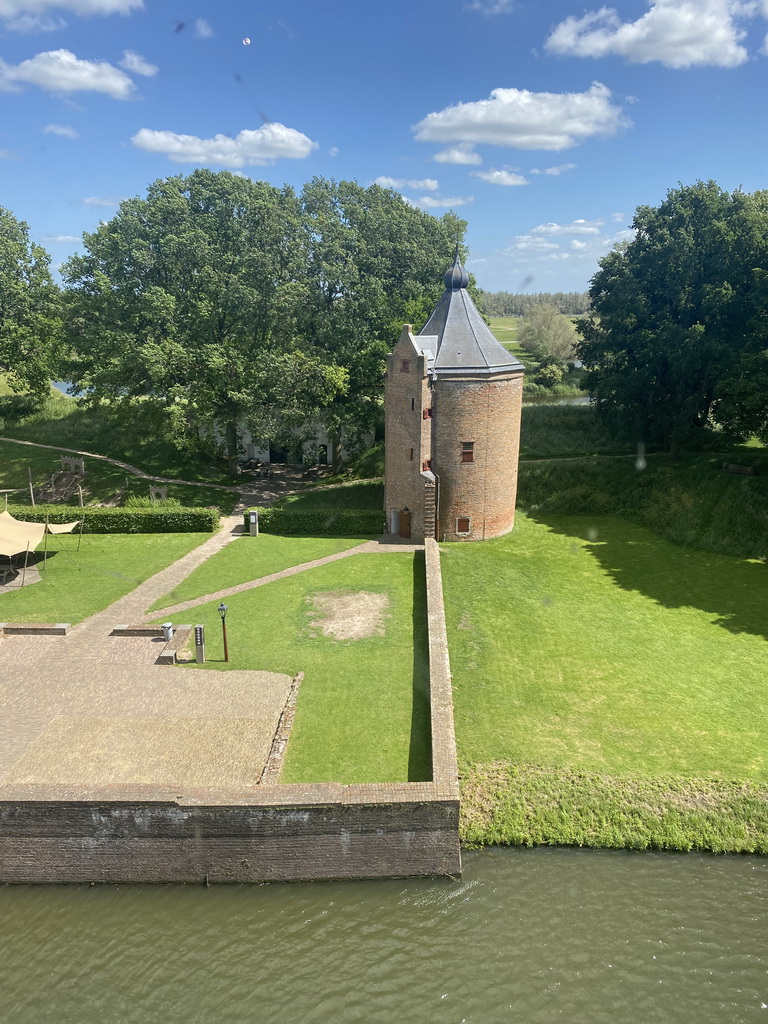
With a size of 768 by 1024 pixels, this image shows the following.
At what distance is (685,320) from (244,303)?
25.2m

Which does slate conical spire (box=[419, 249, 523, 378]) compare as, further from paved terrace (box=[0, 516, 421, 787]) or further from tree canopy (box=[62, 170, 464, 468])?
paved terrace (box=[0, 516, 421, 787])

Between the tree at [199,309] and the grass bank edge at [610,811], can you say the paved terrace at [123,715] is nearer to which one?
the grass bank edge at [610,811]

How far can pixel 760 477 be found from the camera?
33469mm

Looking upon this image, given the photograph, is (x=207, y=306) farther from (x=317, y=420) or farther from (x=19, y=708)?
(x=19, y=708)

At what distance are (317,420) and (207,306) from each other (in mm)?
8846

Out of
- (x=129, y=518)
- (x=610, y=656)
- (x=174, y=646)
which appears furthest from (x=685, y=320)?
(x=174, y=646)

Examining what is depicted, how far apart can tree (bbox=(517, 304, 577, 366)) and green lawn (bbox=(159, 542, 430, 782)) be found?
51.5 meters

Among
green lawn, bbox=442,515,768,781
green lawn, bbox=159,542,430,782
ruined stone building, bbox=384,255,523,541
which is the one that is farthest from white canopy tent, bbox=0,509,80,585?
green lawn, bbox=442,515,768,781

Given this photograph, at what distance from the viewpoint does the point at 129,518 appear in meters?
32.4

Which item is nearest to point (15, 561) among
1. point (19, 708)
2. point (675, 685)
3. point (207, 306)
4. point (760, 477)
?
point (19, 708)

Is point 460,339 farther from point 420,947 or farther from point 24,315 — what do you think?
point 24,315

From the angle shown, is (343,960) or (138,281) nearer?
(343,960)

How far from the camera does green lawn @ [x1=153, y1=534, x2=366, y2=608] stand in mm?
25828

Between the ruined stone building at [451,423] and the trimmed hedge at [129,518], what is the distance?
9.67 meters
